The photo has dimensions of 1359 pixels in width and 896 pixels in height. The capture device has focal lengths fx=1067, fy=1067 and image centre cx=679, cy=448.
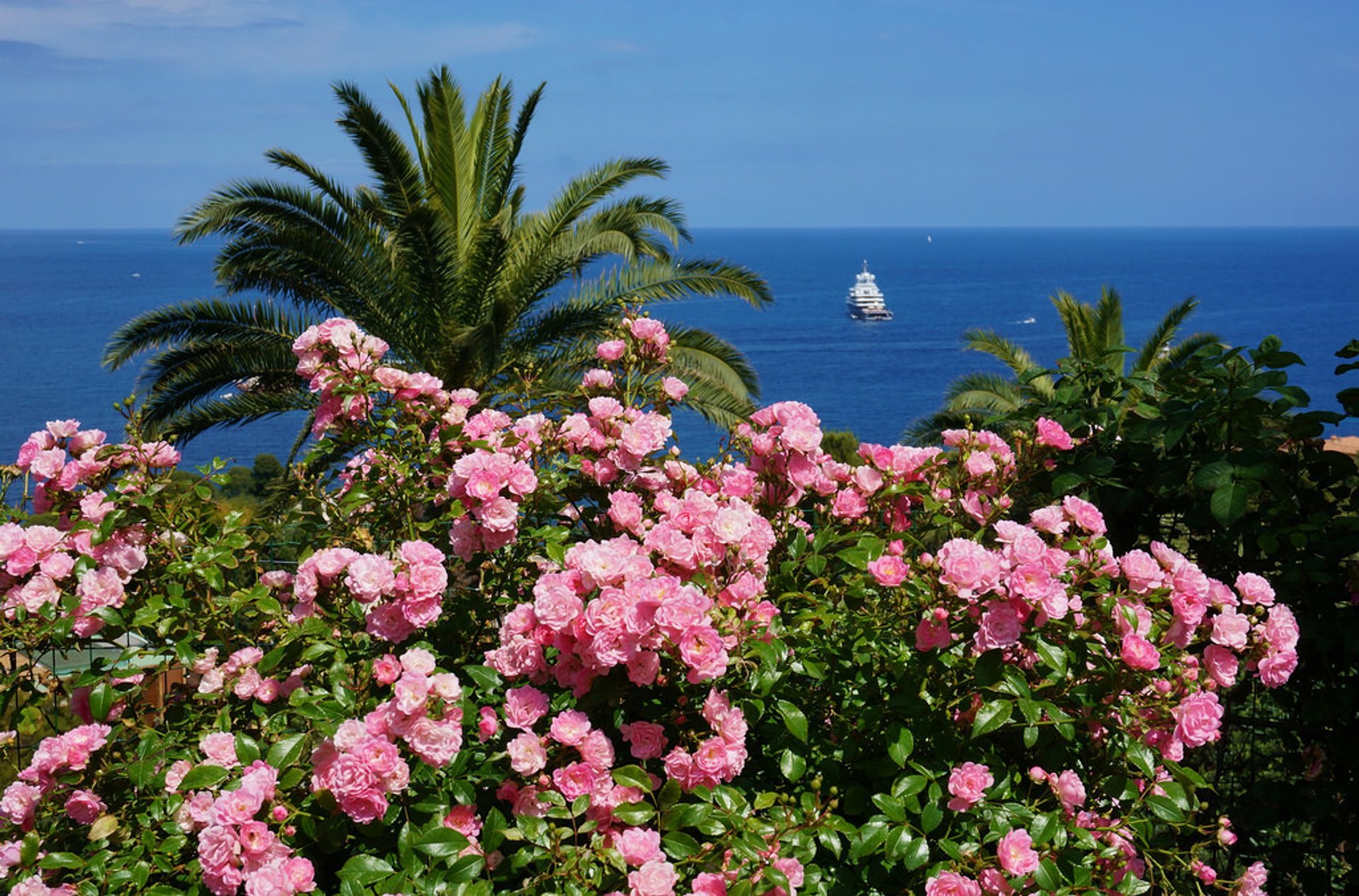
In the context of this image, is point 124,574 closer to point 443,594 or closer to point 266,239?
point 443,594

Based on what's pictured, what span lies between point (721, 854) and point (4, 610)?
4.72ft

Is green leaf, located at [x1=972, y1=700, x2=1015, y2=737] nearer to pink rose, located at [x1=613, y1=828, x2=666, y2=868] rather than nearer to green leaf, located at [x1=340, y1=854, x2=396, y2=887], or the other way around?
pink rose, located at [x1=613, y1=828, x2=666, y2=868]

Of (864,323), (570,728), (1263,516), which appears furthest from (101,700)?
(864,323)

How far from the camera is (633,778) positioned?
1.63m

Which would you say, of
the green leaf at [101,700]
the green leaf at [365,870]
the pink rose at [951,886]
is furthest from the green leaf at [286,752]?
the pink rose at [951,886]

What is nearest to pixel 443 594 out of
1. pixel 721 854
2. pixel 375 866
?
pixel 375 866

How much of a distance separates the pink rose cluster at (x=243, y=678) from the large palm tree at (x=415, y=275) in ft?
22.8

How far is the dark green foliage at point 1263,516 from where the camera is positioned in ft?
7.54

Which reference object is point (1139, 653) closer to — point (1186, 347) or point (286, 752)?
point (286, 752)

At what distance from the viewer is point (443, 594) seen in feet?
6.63

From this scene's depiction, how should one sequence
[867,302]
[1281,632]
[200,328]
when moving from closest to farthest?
[1281,632], [200,328], [867,302]

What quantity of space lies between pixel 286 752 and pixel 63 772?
0.49m

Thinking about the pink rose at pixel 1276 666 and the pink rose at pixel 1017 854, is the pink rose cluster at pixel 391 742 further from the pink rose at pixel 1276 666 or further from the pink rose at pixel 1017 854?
the pink rose at pixel 1276 666

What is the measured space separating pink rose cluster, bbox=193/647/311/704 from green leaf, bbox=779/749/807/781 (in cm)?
87
